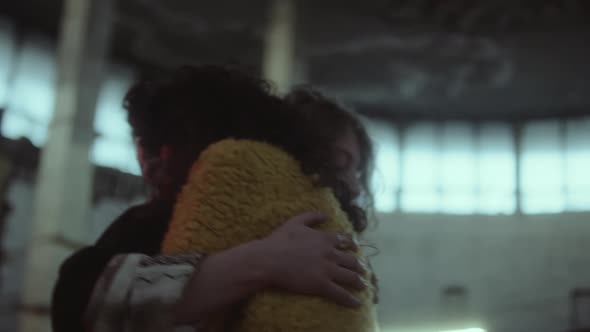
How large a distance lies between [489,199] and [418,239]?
7.31 feet

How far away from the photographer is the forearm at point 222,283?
90cm

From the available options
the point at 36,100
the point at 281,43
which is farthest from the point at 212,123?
the point at 36,100

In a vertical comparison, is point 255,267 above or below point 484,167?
below

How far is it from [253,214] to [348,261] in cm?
15

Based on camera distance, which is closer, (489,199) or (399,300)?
(399,300)

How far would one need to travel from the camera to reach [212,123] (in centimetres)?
112

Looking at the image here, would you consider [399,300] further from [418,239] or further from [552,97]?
[552,97]

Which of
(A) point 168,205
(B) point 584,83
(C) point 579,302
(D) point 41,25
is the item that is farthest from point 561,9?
(A) point 168,205

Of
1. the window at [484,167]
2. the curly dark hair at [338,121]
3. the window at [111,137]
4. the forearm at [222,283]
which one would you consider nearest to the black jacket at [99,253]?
the forearm at [222,283]

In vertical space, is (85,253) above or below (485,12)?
below

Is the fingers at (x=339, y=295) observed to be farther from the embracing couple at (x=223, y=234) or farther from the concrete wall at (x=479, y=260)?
the concrete wall at (x=479, y=260)

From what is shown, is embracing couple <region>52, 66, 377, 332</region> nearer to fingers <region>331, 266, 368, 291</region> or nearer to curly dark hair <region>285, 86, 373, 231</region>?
fingers <region>331, 266, 368, 291</region>

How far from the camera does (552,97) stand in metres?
14.1

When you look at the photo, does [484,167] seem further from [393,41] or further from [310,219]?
[310,219]
